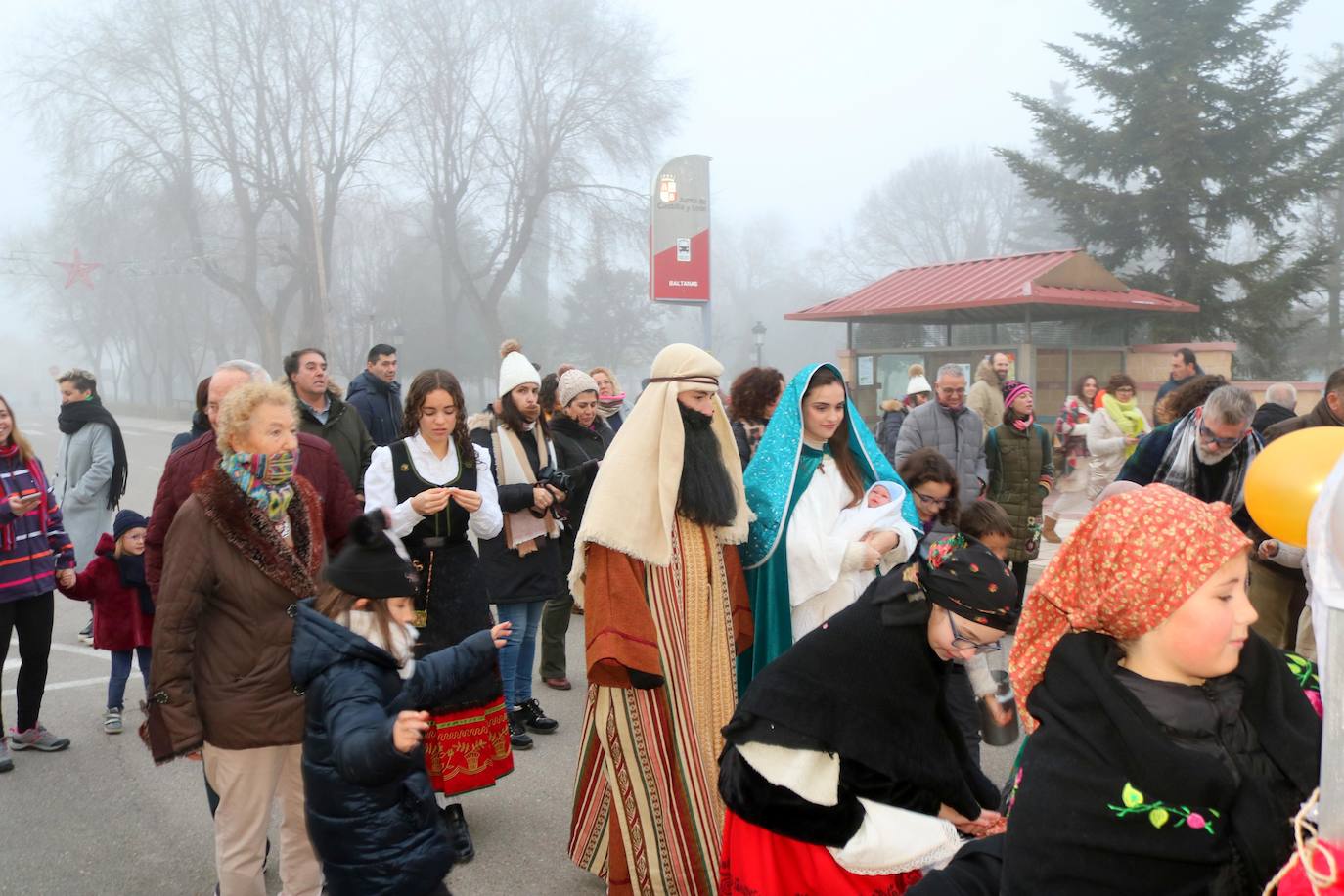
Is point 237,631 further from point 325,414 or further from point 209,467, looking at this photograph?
point 325,414

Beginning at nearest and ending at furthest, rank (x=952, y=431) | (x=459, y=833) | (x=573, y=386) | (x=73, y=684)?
(x=459, y=833), (x=573, y=386), (x=73, y=684), (x=952, y=431)

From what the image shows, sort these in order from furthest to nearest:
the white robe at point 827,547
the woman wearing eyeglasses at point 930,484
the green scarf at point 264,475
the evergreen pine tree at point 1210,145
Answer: the evergreen pine tree at point 1210,145 → the woman wearing eyeglasses at point 930,484 → the white robe at point 827,547 → the green scarf at point 264,475

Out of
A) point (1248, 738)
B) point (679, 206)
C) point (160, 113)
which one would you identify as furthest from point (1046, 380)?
point (160, 113)

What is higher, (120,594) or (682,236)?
(682,236)

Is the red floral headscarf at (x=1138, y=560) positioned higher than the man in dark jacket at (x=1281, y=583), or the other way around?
the red floral headscarf at (x=1138, y=560)

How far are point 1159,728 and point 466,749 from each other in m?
3.09

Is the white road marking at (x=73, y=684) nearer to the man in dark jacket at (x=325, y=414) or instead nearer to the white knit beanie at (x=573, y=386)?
the man in dark jacket at (x=325, y=414)

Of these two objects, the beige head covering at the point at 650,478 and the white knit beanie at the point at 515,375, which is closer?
the beige head covering at the point at 650,478

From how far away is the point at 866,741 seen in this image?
7.95 ft

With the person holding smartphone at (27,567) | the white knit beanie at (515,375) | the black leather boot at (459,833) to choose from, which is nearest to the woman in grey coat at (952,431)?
the white knit beanie at (515,375)

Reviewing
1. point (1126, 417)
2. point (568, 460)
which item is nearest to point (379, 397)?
point (568, 460)

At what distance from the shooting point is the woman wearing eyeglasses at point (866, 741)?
2422mm

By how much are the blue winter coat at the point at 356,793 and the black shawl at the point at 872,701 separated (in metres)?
0.87

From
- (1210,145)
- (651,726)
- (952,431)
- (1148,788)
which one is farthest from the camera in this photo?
(1210,145)
